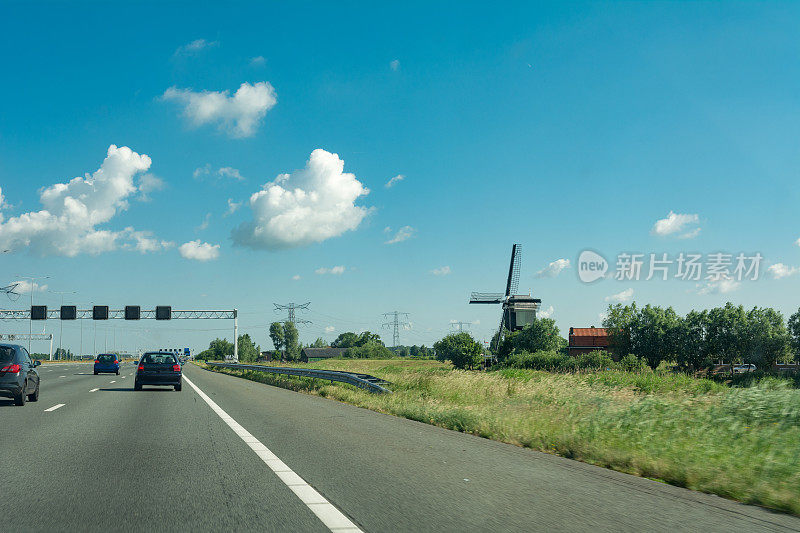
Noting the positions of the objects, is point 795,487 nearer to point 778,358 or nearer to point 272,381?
point 272,381

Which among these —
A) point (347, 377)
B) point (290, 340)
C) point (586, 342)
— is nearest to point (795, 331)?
point (586, 342)

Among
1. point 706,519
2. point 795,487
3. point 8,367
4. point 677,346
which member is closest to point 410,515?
point 706,519

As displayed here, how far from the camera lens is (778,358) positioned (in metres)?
83.1

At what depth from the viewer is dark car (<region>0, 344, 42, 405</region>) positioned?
15703 mm

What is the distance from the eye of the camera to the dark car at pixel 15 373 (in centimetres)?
1570

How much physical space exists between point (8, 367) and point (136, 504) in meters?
12.6

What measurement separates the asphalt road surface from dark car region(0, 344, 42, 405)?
192 inches

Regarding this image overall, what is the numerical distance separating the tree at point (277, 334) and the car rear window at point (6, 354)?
599ft

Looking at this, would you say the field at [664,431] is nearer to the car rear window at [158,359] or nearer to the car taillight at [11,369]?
the car rear window at [158,359]

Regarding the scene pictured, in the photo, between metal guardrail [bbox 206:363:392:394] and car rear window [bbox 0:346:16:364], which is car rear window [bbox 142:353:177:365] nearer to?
metal guardrail [bbox 206:363:392:394]

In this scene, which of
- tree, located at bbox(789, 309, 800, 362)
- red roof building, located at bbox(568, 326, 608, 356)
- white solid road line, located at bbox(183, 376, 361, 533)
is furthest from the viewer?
red roof building, located at bbox(568, 326, 608, 356)

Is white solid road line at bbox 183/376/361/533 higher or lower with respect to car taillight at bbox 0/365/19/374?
lower

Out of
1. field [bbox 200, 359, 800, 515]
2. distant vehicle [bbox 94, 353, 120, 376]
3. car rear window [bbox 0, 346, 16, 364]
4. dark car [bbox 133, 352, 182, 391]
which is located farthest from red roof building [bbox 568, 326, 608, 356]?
car rear window [bbox 0, 346, 16, 364]

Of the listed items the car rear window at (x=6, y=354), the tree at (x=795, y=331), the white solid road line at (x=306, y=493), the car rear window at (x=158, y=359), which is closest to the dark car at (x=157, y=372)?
the car rear window at (x=158, y=359)
